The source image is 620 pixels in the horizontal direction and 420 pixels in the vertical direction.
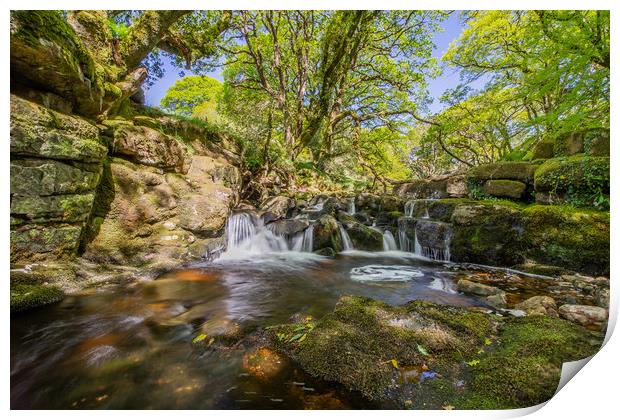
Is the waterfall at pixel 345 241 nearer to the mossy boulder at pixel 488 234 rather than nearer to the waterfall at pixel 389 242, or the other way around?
the waterfall at pixel 389 242

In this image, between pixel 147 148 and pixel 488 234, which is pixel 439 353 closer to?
pixel 488 234

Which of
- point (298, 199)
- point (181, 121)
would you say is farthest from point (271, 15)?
point (298, 199)

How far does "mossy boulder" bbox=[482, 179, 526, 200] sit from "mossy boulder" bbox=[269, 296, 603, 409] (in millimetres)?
4608

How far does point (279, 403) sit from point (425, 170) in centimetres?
2634

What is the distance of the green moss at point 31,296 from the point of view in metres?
2.54

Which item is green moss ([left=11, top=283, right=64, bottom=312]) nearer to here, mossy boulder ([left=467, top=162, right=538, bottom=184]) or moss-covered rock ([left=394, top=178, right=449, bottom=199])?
mossy boulder ([left=467, top=162, right=538, bottom=184])

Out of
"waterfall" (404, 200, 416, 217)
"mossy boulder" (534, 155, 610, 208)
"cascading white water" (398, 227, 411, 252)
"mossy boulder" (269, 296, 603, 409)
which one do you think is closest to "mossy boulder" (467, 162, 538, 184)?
"mossy boulder" (534, 155, 610, 208)

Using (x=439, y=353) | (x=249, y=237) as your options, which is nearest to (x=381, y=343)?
(x=439, y=353)

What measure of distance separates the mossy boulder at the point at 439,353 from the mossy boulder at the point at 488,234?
2991 millimetres

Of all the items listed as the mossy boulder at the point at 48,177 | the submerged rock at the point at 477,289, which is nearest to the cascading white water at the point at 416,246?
the submerged rock at the point at 477,289

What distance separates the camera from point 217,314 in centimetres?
274

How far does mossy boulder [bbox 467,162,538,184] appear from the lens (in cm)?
557

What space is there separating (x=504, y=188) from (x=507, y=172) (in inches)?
20.8
